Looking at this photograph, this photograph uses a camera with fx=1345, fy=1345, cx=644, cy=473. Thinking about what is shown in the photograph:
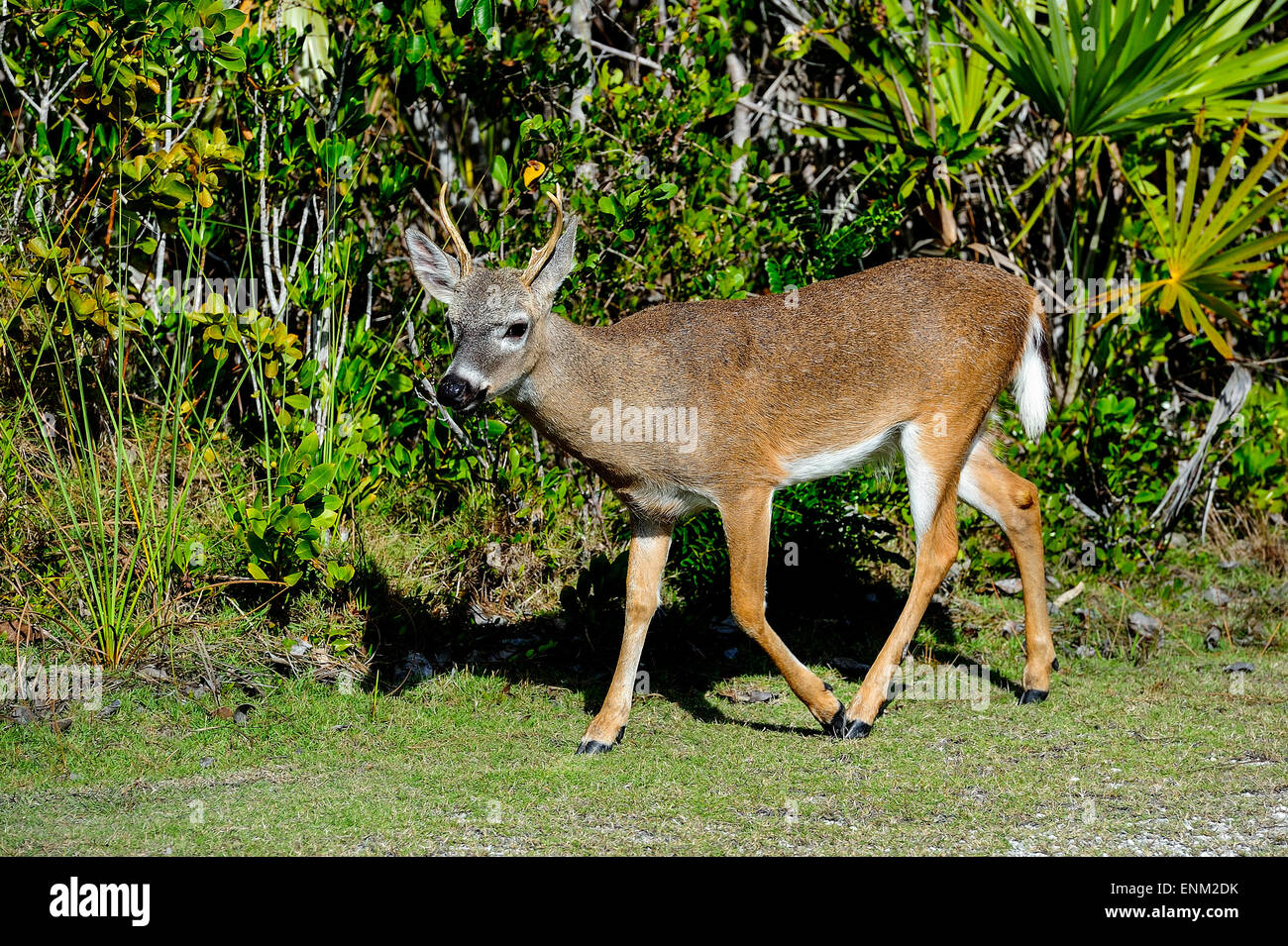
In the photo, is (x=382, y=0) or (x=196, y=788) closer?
(x=196, y=788)

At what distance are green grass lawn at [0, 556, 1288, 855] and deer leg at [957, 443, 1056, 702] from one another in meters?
0.22

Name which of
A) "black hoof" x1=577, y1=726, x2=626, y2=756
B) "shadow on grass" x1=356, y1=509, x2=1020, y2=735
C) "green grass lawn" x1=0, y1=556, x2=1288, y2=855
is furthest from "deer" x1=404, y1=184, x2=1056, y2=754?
"shadow on grass" x1=356, y1=509, x2=1020, y2=735

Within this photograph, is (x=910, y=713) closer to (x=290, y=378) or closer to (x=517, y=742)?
Result: (x=517, y=742)

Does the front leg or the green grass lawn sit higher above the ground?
the front leg

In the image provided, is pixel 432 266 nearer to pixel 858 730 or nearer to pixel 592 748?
pixel 592 748

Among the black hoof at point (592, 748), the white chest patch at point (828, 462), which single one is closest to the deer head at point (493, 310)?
the white chest patch at point (828, 462)

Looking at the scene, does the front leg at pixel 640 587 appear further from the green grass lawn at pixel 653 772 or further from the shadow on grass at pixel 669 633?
the shadow on grass at pixel 669 633

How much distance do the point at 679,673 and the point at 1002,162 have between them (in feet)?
15.3

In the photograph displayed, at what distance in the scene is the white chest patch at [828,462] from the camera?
612 centimetres

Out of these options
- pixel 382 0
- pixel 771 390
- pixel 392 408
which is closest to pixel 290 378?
pixel 392 408

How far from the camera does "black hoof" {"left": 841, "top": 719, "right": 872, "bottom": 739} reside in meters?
5.94

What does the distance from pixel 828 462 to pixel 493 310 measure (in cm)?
171

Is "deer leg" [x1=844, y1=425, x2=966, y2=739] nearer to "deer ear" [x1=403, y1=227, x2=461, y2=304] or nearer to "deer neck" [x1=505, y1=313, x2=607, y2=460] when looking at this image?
"deer neck" [x1=505, y1=313, x2=607, y2=460]

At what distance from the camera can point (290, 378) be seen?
674cm
